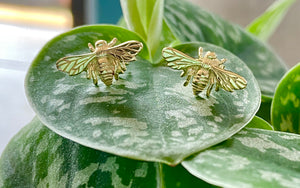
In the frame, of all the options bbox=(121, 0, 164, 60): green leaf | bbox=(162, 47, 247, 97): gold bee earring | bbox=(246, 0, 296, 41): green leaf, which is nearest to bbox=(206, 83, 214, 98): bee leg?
bbox=(162, 47, 247, 97): gold bee earring

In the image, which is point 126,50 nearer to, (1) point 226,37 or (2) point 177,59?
(2) point 177,59

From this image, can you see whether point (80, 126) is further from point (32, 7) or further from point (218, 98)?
point (32, 7)

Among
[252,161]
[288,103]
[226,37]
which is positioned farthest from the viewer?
[226,37]

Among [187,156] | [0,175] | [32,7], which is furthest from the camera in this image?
[32,7]

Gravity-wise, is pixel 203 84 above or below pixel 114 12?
above

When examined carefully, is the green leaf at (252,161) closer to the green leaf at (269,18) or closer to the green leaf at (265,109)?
the green leaf at (265,109)

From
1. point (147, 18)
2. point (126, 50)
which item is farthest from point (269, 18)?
point (126, 50)

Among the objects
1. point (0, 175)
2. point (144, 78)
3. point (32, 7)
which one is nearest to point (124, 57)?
point (144, 78)
